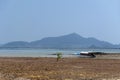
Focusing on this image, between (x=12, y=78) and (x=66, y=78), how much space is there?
4676 mm

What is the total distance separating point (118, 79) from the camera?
2905cm

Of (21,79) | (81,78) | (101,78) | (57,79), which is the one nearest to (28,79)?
(21,79)

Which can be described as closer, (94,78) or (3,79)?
(3,79)

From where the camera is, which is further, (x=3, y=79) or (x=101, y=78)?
(x=101, y=78)

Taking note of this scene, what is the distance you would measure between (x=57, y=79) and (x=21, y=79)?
10.0 feet

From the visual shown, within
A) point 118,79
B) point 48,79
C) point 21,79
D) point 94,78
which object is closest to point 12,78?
point 21,79

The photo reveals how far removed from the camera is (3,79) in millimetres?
28156

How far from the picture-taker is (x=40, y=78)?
29.5 metres

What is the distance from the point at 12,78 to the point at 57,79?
3.91 m

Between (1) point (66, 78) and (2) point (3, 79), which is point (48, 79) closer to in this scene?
(1) point (66, 78)

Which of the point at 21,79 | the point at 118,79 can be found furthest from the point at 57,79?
the point at 118,79

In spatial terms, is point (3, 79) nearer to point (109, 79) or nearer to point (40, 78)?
point (40, 78)

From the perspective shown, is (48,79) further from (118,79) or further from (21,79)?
(118,79)

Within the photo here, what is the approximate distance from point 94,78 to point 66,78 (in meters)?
2.52
